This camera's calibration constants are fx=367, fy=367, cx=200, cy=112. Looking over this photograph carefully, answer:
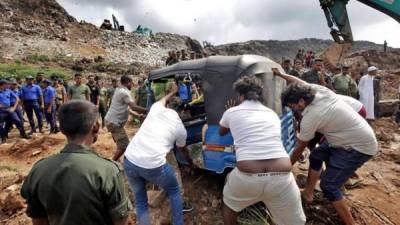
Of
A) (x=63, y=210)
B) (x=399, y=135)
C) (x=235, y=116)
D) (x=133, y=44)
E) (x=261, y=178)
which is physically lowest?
(x=399, y=135)

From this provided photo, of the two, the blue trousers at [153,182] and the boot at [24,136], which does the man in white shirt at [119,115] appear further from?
the boot at [24,136]

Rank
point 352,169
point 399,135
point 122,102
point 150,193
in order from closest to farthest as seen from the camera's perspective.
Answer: point 352,169 < point 150,193 < point 122,102 < point 399,135

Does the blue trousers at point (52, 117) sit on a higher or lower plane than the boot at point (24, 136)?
higher

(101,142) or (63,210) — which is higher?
(63,210)

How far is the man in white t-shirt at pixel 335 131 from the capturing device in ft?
10.9

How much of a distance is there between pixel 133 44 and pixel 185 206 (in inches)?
987

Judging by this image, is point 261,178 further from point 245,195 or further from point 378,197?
point 378,197

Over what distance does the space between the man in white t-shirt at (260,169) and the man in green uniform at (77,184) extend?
45.3 inches

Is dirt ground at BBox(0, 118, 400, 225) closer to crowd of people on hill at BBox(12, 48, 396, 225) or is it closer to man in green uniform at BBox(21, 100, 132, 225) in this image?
crowd of people on hill at BBox(12, 48, 396, 225)

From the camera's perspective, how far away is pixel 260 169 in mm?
2795

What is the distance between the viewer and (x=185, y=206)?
434 centimetres

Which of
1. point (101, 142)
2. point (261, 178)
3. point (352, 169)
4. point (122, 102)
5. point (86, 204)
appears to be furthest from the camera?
point (101, 142)

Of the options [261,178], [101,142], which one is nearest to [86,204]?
[261,178]

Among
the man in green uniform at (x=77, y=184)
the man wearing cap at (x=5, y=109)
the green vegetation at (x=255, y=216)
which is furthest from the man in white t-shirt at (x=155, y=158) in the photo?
the man wearing cap at (x=5, y=109)
